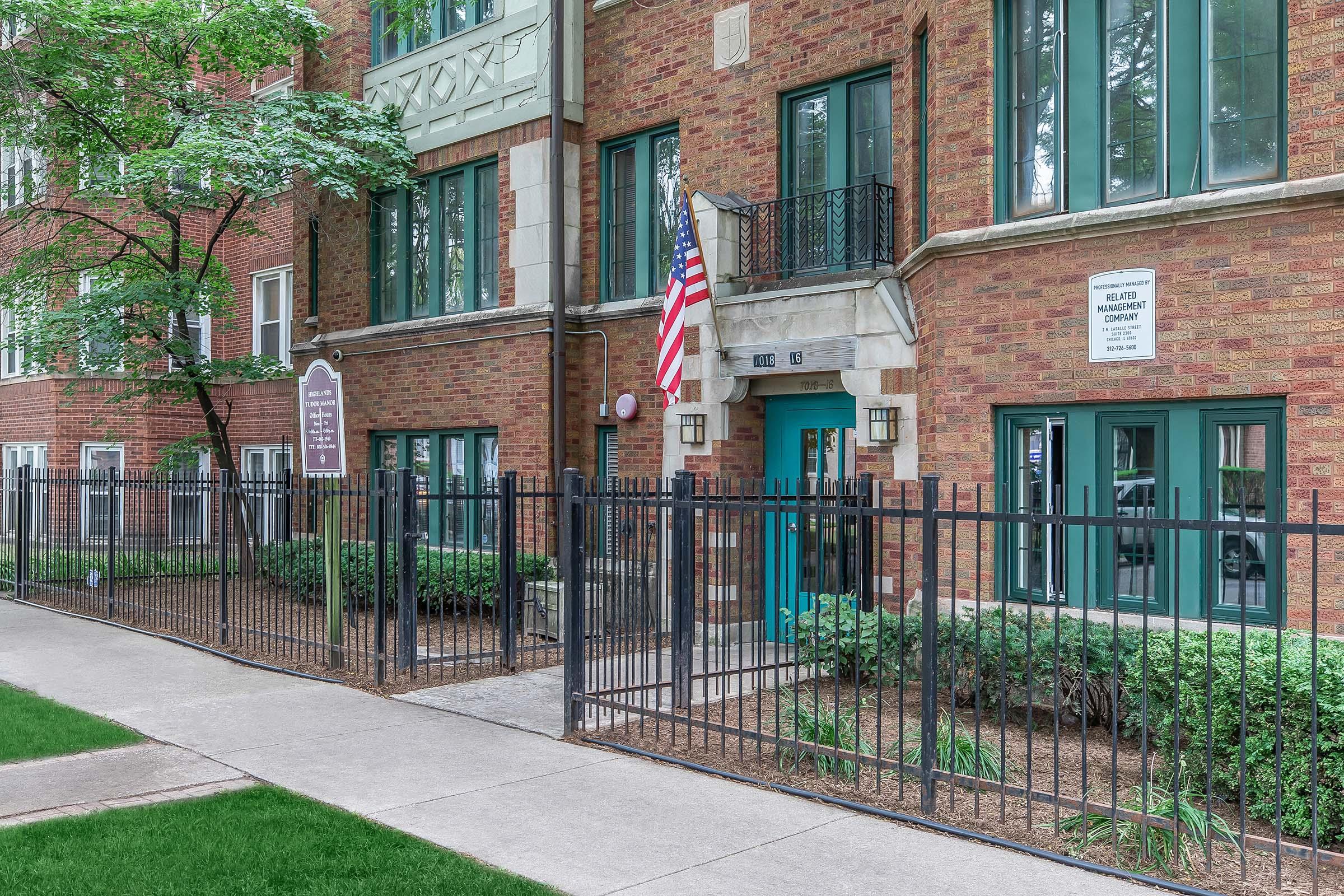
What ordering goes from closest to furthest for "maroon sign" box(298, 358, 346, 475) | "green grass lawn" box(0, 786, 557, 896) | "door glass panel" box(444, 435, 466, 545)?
1. "green grass lawn" box(0, 786, 557, 896)
2. "maroon sign" box(298, 358, 346, 475)
3. "door glass panel" box(444, 435, 466, 545)

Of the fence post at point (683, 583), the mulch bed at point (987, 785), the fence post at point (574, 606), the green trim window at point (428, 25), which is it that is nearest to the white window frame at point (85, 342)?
the green trim window at point (428, 25)

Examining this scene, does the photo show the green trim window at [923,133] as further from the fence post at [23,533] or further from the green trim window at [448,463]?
the fence post at [23,533]

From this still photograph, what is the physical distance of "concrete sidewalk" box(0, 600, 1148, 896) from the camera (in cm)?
511

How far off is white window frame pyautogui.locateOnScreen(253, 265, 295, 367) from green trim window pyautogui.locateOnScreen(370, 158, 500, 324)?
5.29 meters

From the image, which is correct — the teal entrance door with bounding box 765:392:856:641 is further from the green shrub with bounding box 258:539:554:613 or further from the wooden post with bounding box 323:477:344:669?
the wooden post with bounding box 323:477:344:669

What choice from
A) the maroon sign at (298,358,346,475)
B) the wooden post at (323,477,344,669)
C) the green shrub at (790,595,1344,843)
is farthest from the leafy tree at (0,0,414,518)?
the green shrub at (790,595,1344,843)

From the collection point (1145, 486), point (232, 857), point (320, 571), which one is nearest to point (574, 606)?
point (232, 857)

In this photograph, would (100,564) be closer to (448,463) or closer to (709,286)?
(448,463)

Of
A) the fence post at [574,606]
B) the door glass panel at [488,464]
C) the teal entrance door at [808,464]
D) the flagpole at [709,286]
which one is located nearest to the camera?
the fence post at [574,606]

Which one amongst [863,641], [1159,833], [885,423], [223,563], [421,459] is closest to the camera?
[1159,833]

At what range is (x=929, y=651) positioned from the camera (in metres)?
6.03

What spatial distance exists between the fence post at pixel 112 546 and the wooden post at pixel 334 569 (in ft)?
14.3

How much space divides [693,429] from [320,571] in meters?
4.80

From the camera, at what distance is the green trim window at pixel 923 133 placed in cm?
998
